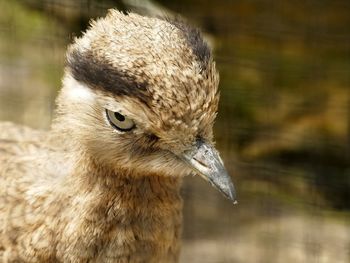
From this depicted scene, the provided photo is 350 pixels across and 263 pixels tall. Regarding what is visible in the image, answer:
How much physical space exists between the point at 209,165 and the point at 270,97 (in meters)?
2.52

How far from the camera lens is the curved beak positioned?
2.24 meters

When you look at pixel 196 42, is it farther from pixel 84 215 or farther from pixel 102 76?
pixel 84 215

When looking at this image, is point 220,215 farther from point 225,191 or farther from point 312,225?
point 225,191

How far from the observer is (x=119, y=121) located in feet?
7.34

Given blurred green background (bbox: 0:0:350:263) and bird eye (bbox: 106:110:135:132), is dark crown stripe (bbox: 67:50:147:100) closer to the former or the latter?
bird eye (bbox: 106:110:135:132)

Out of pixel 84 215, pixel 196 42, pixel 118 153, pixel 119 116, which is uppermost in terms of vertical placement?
pixel 196 42

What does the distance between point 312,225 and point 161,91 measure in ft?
8.05

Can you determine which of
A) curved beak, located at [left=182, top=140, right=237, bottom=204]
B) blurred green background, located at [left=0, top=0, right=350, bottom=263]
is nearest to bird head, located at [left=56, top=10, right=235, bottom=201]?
curved beak, located at [left=182, top=140, right=237, bottom=204]

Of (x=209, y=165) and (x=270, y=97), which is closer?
(x=209, y=165)

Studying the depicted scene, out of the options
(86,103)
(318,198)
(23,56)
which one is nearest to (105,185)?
(86,103)

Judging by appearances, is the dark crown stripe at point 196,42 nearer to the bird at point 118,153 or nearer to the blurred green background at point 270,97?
the bird at point 118,153

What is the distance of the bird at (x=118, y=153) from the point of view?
85.7 inches

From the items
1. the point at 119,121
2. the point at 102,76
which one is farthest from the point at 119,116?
the point at 102,76

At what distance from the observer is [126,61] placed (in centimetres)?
216
